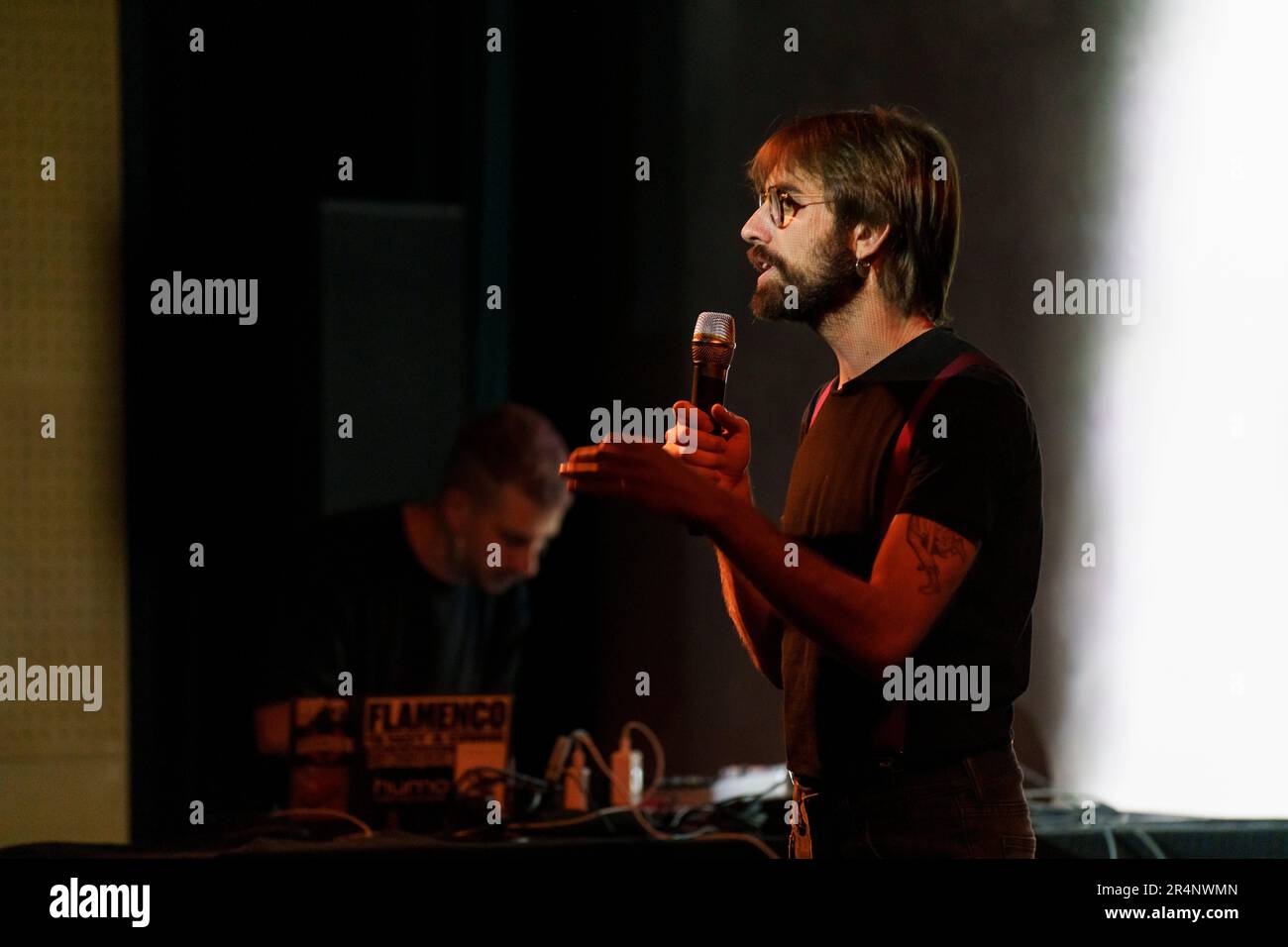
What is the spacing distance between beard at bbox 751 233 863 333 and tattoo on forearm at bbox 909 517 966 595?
16.0 inches

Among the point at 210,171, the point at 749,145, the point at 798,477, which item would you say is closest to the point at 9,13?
the point at 210,171

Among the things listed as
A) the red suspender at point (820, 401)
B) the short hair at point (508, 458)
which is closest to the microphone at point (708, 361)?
the red suspender at point (820, 401)

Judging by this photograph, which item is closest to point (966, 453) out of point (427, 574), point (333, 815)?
point (333, 815)

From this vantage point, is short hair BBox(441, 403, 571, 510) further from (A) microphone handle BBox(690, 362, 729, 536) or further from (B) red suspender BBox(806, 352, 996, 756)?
(B) red suspender BBox(806, 352, 996, 756)

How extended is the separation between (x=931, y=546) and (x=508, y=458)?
1.44 meters

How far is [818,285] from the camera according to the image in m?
1.75

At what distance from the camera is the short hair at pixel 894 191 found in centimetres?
174

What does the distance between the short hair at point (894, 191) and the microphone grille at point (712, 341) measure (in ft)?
0.82

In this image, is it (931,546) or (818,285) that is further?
(818,285)

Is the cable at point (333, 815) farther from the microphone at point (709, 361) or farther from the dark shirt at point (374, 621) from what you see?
the microphone at point (709, 361)

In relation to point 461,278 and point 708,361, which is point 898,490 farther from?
point 461,278

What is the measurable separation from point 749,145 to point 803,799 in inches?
59.5

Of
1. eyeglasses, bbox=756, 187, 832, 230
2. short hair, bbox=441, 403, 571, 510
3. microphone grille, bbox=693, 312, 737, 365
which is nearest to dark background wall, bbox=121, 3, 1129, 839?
short hair, bbox=441, 403, 571, 510
